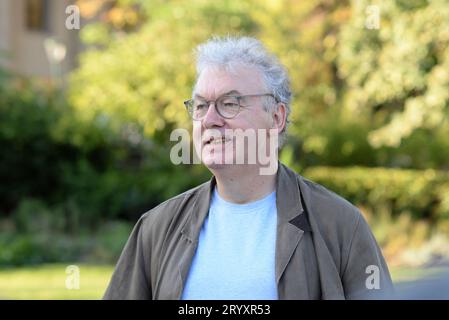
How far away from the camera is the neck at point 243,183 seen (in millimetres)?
3027

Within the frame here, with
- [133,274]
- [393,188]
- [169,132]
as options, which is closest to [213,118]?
[133,274]

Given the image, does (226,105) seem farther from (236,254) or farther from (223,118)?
(236,254)

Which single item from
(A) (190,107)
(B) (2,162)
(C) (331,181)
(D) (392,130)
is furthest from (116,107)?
(A) (190,107)

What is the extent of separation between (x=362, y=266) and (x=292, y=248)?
234mm

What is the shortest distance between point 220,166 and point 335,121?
13693mm

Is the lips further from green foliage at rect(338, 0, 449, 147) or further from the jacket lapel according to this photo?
green foliage at rect(338, 0, 449, 147)

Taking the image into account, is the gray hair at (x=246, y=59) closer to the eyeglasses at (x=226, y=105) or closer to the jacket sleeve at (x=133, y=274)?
the eyeglasses at (x=226, y=105)

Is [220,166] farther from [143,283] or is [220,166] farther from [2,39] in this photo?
[2,39]

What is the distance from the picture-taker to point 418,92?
42.8 ft

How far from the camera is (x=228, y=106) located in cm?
299

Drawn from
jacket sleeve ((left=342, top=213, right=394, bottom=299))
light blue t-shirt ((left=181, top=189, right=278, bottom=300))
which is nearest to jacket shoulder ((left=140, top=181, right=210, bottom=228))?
light blue t-shirt ((left=181, top=189, right=278, bottom=300))

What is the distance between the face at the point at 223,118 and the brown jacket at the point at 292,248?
0.15m

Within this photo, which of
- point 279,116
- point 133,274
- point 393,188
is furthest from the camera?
point 393,188

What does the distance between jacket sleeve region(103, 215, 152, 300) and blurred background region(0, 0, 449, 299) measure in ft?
30.0
